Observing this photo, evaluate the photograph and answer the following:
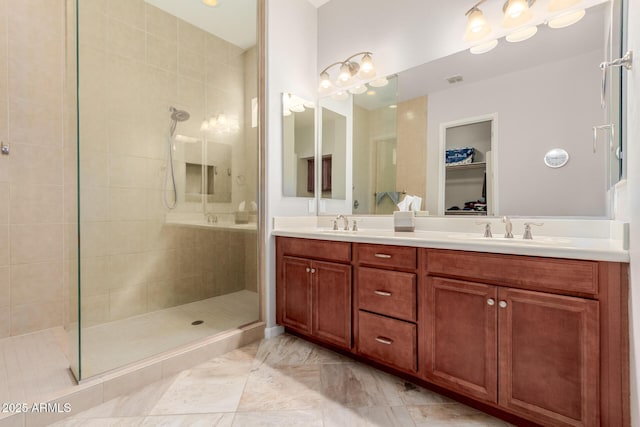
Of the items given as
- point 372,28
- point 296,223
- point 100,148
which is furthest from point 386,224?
point 100,148

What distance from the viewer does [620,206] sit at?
1229 mm

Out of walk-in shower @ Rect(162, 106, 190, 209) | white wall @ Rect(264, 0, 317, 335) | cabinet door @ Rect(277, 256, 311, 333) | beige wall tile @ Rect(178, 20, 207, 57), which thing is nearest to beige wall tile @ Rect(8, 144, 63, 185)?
walk-in shower @ Rect(162, 106, 190, 209)

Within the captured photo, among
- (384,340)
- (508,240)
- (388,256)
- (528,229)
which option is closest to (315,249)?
(388,256)

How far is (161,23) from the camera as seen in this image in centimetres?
228

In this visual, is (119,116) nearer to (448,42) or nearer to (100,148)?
(100,148)

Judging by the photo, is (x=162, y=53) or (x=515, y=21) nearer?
(x=515, y=21)

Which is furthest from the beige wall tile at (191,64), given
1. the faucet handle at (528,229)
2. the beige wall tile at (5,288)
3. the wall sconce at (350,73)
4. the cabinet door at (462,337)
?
the faucet handle at (528,229)

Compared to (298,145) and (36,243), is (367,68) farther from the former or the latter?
(36,243)

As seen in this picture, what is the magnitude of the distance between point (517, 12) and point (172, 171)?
8.36 feet

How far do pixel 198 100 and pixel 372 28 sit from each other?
1521 mm

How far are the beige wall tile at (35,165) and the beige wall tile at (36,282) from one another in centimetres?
62

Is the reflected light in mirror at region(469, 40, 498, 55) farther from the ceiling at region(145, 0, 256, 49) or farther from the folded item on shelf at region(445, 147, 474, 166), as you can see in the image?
the ceiling at region(145, 0, 256, 49)

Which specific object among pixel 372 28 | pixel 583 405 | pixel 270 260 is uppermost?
pixel 372 28

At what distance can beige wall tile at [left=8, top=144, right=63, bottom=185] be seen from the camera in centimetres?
204
